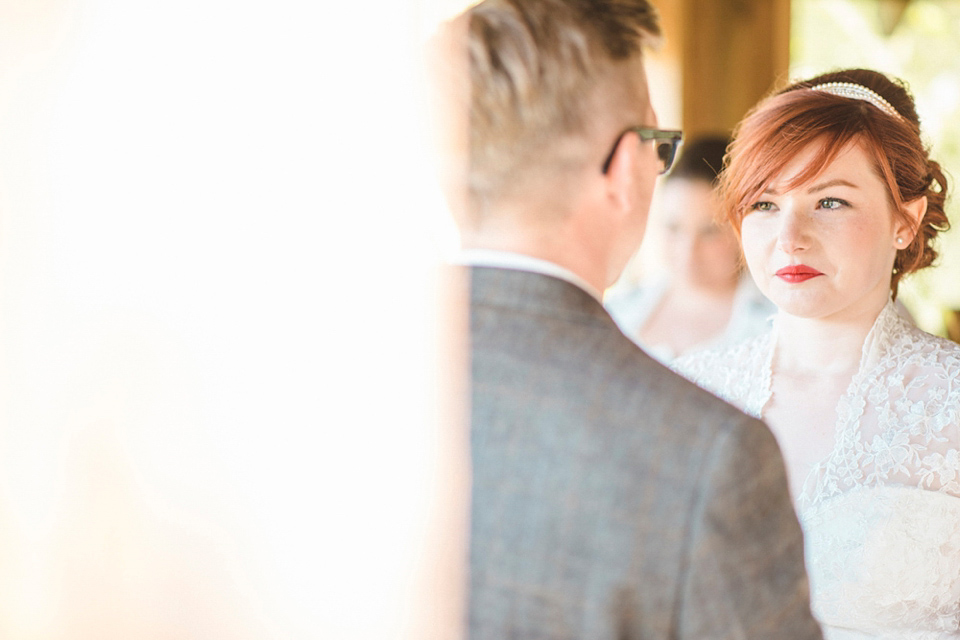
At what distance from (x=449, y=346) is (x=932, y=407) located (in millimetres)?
1136

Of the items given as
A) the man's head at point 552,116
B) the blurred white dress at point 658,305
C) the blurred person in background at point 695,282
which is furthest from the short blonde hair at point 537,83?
the blurred person in background at point 695,282

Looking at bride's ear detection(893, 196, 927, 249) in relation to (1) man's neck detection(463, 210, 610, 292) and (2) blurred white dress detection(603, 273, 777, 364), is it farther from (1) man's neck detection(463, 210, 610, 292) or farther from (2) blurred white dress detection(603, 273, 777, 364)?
(2) blurred white dress detection(603, 273, 777, 364)

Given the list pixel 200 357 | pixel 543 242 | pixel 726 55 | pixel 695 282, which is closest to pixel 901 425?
pixel 543 242

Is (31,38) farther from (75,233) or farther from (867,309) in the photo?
(867,309)

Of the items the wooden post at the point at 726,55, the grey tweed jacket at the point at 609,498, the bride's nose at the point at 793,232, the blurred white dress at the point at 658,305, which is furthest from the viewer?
the wooden post at the point at 726,55

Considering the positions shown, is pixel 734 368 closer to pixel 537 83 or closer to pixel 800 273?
pixel 800 273

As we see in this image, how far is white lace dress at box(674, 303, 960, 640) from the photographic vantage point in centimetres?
168

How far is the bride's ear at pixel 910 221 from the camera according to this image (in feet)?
6.15

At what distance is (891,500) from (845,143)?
679mm

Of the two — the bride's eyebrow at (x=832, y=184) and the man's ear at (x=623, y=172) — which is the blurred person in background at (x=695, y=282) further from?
the man's ear at (x=623, y=172)

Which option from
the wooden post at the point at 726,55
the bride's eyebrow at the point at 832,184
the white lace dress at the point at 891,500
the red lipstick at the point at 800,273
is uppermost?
the wooden post at the point at 726,55

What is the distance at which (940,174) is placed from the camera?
1964 millimetres

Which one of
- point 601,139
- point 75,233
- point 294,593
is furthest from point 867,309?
point 75,233

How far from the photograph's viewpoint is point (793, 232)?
1.82m
